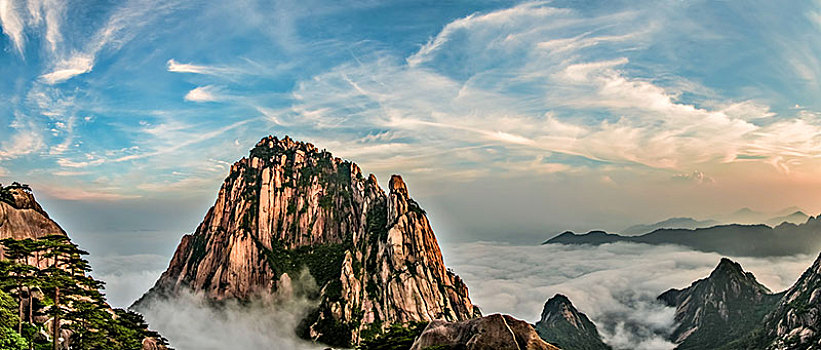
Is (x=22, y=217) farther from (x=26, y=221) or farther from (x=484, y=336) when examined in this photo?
(x=484, y=336)

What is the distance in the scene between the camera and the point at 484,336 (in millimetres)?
42906

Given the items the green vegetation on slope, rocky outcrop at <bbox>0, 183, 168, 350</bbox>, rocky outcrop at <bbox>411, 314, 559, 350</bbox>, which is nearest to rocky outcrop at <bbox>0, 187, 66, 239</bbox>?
rocky outcrop at <bbox>0, 183, 168, 350</bbox>

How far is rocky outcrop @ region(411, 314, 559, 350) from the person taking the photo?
140ft

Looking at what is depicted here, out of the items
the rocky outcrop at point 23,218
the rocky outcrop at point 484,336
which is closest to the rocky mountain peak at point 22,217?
the rocky outcrop at point 23,218

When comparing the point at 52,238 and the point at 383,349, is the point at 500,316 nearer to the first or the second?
the point at 383,349

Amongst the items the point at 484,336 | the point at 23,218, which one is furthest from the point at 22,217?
the point at 484,336

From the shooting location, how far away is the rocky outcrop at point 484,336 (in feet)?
140

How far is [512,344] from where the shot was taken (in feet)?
138

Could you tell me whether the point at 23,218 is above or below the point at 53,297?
above

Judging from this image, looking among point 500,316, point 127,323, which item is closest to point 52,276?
point 127,323

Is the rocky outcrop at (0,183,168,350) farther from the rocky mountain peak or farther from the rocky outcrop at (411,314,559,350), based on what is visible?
the rocky outcrop at (411,314,559,350)

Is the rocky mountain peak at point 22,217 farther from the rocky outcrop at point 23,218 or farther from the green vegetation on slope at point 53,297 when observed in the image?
the green vegetation on slope at point 53,297

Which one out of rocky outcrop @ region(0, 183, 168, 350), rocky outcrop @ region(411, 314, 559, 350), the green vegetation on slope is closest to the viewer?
rocky outcrop @ region(411, 314, 559, 350)

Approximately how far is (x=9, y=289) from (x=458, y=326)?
4662 centimetres
